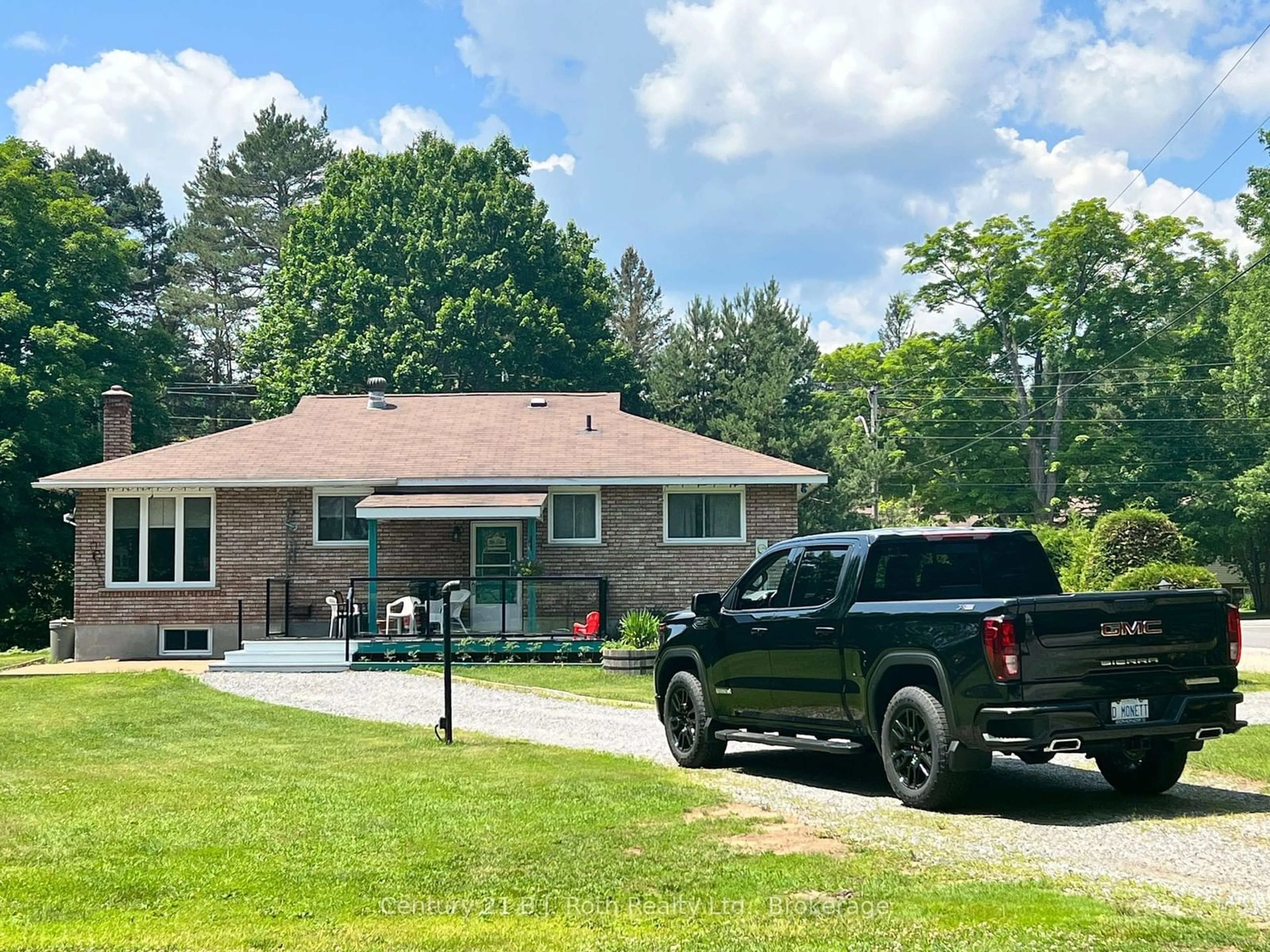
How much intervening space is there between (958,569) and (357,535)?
17774 millimetres

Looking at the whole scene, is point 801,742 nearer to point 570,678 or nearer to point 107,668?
point 570,678

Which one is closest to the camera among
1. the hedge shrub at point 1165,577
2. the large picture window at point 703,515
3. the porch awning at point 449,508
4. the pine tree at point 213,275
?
the hedge shrub at point 1165,577

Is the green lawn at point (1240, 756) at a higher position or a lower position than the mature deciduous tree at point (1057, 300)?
lower

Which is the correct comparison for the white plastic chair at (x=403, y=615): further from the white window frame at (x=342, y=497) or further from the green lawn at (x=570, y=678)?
the white window frame at (x=342, y=497)

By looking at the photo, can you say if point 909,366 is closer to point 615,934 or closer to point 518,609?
point 518,609

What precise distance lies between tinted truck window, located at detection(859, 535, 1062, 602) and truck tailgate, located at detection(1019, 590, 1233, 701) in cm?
136

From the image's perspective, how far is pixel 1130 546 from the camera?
20984 millimetres

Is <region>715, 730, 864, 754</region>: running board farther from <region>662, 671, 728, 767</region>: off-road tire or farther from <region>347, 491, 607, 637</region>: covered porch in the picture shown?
<region>347, 491, 607, 637</region>: covered porch

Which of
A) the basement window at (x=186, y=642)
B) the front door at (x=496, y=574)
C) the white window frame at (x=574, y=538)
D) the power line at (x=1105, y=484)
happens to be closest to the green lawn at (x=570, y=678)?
the front door at (x=496, y=574)

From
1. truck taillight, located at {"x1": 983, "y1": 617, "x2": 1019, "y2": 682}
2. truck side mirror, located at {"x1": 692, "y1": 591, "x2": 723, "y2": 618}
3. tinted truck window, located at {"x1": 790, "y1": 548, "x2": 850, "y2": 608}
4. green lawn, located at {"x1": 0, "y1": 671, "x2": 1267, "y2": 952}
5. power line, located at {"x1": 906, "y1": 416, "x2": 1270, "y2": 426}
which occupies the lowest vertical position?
green lawn, located at {"x1": 0, "y1": 671, "x2": 1267, "y2": 952}

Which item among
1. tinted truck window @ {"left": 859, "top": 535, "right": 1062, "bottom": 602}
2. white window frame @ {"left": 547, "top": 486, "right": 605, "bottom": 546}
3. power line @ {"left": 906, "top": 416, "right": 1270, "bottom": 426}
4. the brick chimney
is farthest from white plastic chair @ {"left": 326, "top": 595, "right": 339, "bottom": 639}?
power line @ {"left": 906, "top": 416, "right": 1270, "bottom": 426}

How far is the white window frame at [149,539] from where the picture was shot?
2606cm

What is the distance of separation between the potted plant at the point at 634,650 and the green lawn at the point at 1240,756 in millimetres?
9974

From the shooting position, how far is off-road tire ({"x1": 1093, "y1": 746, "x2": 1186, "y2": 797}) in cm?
945
